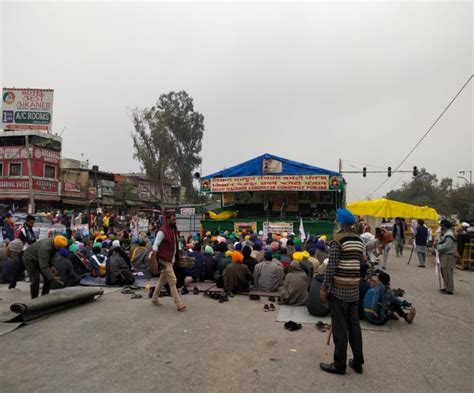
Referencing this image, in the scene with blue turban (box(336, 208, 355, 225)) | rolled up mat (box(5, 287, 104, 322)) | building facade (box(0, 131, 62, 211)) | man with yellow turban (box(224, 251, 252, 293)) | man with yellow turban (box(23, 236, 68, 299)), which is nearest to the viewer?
blue turban (box(336, 208, 355, 225))

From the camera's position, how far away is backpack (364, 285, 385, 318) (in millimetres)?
5742

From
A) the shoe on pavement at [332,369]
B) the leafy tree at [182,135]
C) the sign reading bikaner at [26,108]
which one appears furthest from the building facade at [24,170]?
the shoe on pavement at [332,369]

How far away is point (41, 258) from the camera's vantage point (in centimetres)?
650

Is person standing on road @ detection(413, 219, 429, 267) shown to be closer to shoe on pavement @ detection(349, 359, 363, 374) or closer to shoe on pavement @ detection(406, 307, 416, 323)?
shoe on pavement @ detection(406, 307, 416, 323)

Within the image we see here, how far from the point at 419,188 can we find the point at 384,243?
68303 millimetres

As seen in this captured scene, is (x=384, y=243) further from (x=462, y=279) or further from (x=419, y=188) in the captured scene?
(x=419, y=188)

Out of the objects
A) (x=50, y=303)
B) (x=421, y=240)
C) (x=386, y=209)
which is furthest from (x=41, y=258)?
(x=386, y=209)

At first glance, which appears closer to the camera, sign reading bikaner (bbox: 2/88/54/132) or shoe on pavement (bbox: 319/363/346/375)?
shoe on pavement (bbox: 319/363/346/375)

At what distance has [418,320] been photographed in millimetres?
6156

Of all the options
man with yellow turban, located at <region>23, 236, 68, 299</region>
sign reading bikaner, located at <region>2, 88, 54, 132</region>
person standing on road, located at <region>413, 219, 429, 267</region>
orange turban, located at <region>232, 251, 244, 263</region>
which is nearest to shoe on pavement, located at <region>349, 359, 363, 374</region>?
orange turban, located at <region>232, 251, 244, 263</region>

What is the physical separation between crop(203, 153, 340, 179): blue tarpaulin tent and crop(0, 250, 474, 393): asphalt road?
11.8 metres

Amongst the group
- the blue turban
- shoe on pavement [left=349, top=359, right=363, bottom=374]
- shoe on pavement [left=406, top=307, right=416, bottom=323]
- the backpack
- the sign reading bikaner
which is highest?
the sign reading bikaner

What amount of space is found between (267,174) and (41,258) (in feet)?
44.1

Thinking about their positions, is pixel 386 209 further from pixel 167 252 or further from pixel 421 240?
pixel 167 252
